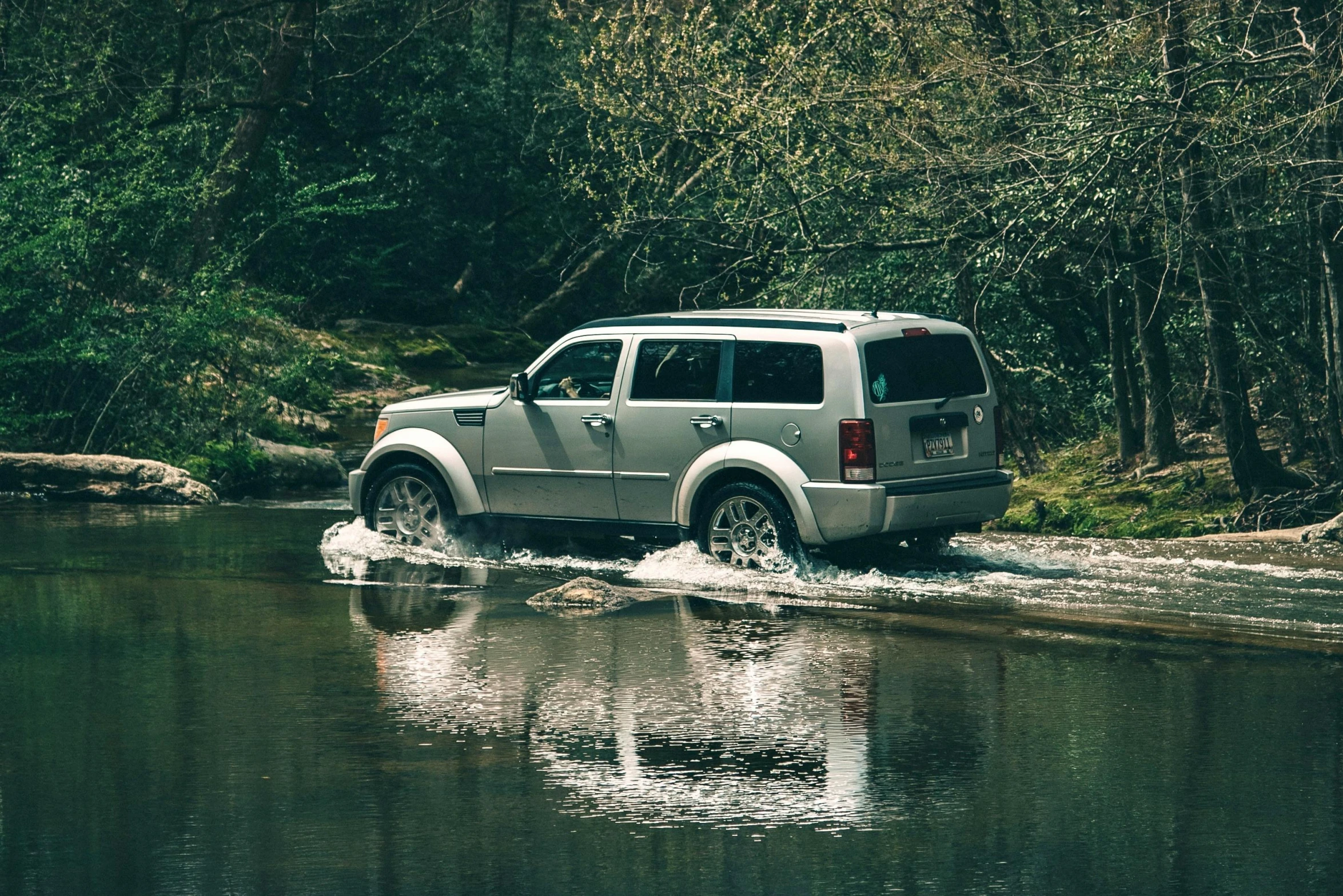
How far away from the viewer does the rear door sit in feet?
38.0

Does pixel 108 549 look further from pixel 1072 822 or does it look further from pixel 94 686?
pixel 1072 822

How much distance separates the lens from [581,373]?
42.4 ft

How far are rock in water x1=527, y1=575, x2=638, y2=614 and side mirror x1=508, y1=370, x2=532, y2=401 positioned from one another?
7.03 ft

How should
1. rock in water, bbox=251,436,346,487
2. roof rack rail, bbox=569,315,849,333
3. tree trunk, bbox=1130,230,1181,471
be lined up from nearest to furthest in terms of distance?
1. roof rack rail, bbox=569,315,849,333
2. tree trunk, bbox=1130,230,1181,471
3. rock in water, bbox=251,436,346,487

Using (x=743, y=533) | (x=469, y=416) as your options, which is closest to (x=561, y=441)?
(x=469, y=416)

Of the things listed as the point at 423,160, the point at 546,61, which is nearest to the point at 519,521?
the point at 423,160

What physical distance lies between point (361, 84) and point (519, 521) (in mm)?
28050

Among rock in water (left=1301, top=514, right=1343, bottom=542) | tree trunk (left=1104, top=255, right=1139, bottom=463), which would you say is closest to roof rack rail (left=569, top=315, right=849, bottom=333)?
rock in water (left=1301, top=514, right=1343, bottom=542)

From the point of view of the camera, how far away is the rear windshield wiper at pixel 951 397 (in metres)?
11.9

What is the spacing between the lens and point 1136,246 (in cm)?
1733

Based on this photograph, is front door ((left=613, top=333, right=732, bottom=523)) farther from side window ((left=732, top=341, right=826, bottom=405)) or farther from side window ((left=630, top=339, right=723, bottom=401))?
side window ((left=732, top=341, right=826, bottom=405))

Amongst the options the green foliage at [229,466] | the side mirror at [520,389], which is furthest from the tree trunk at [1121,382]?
the green foliage at [229,466]

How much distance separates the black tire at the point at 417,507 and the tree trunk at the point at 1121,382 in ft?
25.7

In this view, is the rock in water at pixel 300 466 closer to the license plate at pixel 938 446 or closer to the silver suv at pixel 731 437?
the silver suv at pixel 731 437
